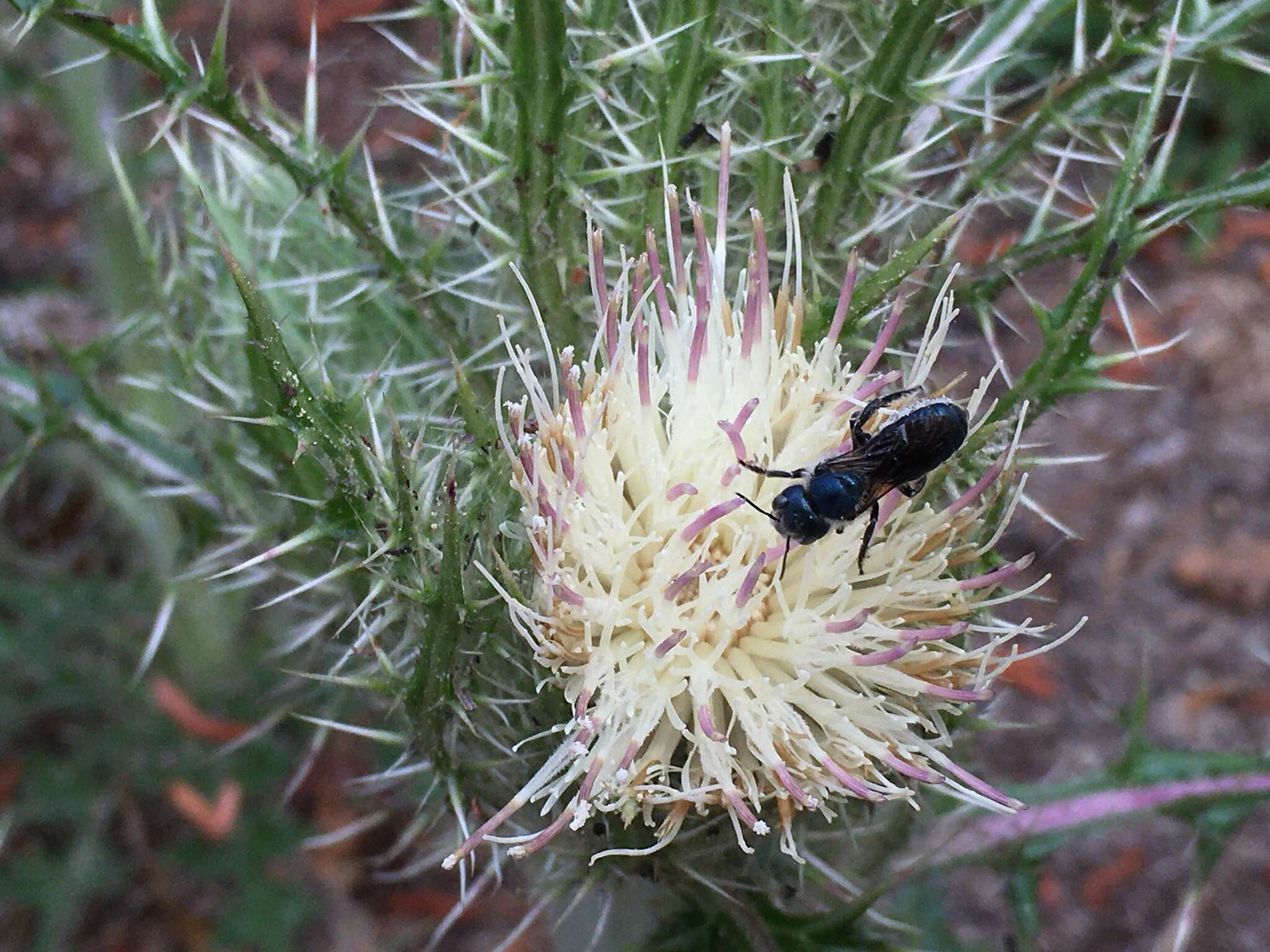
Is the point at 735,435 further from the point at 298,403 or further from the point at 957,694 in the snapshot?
the point at 298,403

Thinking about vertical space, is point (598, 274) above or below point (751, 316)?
above

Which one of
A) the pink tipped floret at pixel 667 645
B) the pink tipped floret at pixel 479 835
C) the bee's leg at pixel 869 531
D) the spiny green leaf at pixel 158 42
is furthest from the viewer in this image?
the spiny green leaf at pixel 158 42

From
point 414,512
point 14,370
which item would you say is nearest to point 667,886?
point 414,512

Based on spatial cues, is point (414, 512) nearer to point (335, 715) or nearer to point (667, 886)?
point (667, 886)

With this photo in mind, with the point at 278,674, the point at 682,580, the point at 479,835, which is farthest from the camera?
the point at 278,674

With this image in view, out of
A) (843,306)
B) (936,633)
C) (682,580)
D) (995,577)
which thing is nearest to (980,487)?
(995,577)

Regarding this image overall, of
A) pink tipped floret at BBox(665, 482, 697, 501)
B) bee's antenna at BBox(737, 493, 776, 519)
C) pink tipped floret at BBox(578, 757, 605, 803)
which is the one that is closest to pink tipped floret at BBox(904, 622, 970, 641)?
bee's antenna at BBox(737, 493, 776, 519)

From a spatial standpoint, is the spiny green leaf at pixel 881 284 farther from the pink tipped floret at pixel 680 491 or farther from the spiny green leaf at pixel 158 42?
the spiny green leaf at pixel 158 42

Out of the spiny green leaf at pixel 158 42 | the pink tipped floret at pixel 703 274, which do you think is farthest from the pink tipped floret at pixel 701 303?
the spiny green leaf at pixel 158 42
